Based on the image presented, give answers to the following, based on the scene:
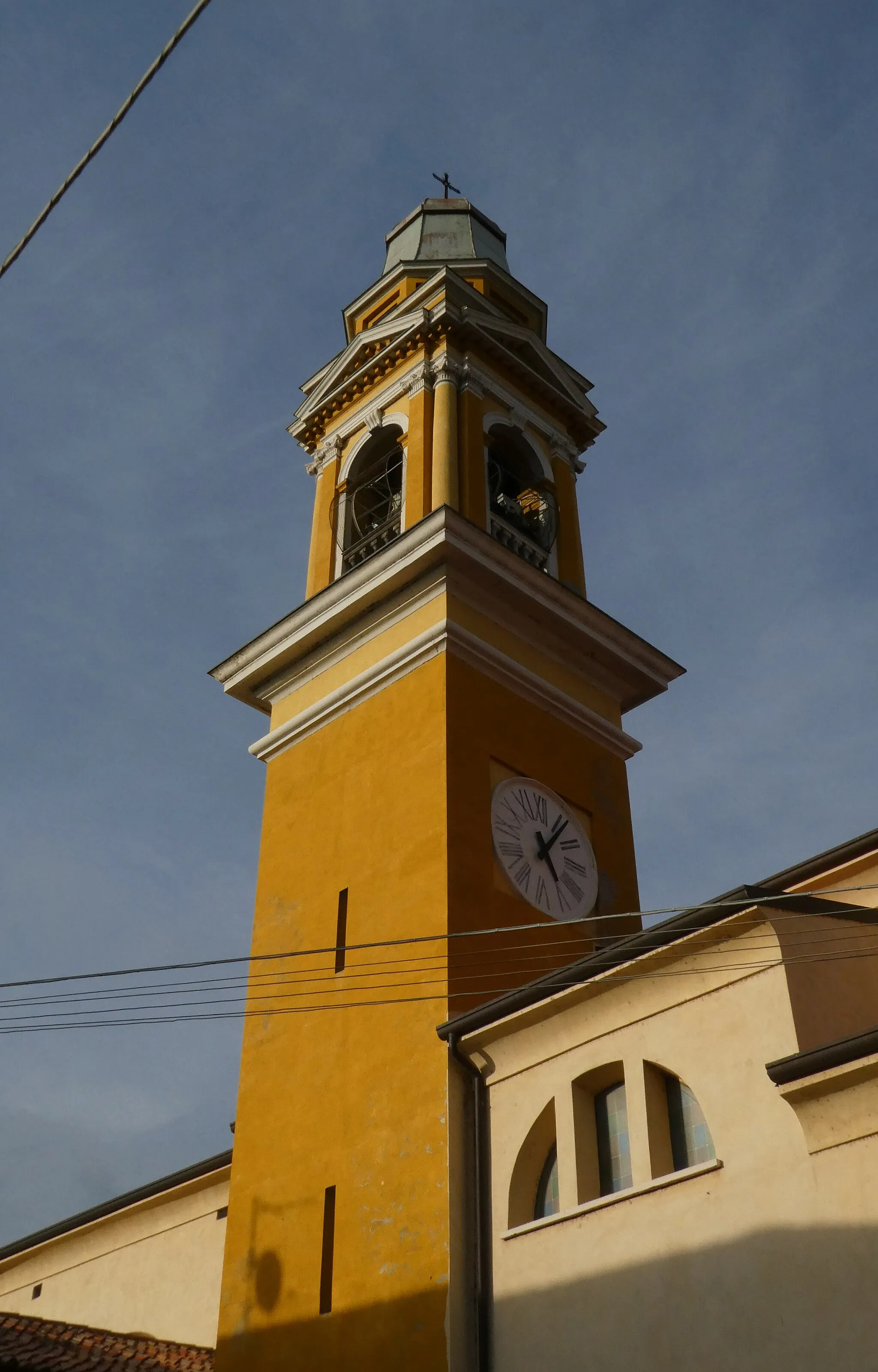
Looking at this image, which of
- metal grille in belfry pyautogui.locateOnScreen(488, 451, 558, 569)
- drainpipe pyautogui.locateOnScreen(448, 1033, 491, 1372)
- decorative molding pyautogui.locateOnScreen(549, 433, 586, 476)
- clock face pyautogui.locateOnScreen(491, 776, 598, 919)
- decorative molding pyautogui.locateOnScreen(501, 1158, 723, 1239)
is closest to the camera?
decorative molding pyautogui.locateOnScreen(501, 1158, 723, 1239)

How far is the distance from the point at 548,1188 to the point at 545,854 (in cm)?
404

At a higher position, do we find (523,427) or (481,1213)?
(523,427)

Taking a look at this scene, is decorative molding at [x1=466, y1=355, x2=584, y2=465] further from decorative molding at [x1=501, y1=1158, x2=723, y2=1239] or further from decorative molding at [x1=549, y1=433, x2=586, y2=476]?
decorative molding at [x1=501, y1=1158, x2=723, y2=1239]

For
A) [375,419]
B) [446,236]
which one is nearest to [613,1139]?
[375,419]

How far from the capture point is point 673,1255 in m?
10.6

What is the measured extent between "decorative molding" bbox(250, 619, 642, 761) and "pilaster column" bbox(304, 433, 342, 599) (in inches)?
76.6

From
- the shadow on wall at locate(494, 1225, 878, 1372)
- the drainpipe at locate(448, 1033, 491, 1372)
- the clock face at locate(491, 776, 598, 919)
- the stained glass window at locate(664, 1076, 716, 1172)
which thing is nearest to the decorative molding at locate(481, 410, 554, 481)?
the clock face at locate(491, 776, 598, 919)

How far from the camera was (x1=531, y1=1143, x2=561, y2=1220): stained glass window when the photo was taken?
12.3 metres

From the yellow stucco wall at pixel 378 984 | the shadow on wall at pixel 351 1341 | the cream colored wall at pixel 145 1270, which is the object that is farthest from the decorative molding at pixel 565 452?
the shadow on wall at pixel 351 1341

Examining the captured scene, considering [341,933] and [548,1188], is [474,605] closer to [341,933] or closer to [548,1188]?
[341,933]

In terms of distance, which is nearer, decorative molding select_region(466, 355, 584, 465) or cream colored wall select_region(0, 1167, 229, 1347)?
cream colored wall select_region(0, 1167, 229, 1347)

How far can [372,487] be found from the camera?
20547 mm

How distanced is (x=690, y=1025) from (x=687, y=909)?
2.93 ft

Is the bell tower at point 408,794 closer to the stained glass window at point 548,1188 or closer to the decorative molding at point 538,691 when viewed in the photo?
the decorative molding at point 538,691
